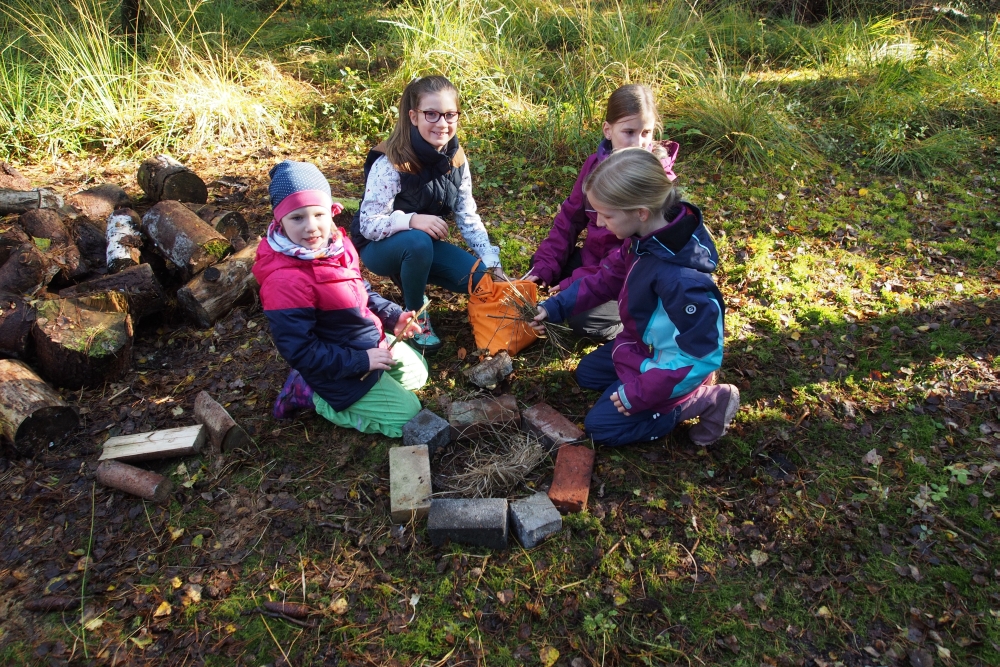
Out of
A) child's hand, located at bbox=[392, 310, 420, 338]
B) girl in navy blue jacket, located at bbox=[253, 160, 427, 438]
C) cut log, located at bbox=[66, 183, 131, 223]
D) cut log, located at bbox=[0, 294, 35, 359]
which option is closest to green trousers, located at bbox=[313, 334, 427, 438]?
girl in navy blue jacket, located at bbox=[253, 160, 427, 438]

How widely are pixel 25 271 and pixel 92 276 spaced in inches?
18.5

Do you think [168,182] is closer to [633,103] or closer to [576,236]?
[576,236]

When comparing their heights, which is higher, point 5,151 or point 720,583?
point 5,151

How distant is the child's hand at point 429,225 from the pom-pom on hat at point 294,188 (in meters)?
0.84

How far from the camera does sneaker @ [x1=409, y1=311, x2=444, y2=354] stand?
3.96 m

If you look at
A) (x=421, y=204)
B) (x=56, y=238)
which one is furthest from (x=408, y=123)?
(x=56, y=238)

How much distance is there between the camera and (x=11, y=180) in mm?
4773

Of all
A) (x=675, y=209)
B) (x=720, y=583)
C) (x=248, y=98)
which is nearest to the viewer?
(x=720, y=583)

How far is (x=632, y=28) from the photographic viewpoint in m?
6.98

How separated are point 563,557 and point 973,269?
4.07 metres

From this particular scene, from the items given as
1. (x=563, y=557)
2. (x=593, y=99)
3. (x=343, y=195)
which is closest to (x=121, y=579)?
(x=563, y=557)

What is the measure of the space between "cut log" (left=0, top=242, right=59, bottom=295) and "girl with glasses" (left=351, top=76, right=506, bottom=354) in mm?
1945

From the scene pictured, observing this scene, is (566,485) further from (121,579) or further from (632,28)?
(632,28)

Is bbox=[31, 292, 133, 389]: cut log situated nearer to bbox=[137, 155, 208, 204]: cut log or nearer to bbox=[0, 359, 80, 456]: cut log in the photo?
bbox=[0, 359, 80, 456]: cut log
